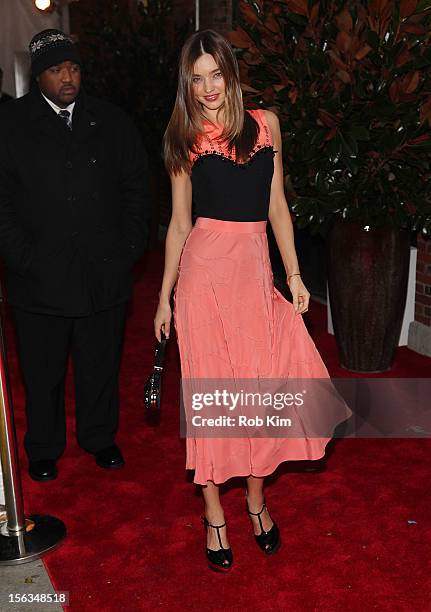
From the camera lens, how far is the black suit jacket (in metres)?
3.52

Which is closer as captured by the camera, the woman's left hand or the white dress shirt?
the woman's left hand

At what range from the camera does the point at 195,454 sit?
3.14 meters

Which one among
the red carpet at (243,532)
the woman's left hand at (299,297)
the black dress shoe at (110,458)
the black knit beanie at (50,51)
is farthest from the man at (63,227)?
the woman's left hand at (299,297)

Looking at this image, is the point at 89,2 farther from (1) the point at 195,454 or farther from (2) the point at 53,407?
(1) the point at 195,454

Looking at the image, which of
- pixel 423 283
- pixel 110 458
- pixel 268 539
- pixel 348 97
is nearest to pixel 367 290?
pixel 423 283

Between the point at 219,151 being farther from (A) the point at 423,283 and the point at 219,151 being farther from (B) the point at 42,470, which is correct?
(A) the point at 423,283

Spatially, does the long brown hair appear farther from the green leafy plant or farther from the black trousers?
the green leafy plant

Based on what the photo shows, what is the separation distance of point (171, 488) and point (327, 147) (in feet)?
6.82

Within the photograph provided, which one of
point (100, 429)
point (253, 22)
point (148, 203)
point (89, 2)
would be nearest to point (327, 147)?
point (253, 22)

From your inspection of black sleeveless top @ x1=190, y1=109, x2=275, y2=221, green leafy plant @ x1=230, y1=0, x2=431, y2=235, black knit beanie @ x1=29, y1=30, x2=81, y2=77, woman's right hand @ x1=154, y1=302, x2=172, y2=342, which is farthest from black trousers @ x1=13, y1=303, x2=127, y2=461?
green leafy plant @ x1=230, y1=0, x2=431, y2=235

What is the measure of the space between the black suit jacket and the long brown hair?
2.10 ft

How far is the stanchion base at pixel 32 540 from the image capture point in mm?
3312

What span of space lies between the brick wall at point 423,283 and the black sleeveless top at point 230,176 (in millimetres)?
2954

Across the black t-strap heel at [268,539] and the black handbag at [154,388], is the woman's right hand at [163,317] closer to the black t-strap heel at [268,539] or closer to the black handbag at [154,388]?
the black handbag at [154,388]
